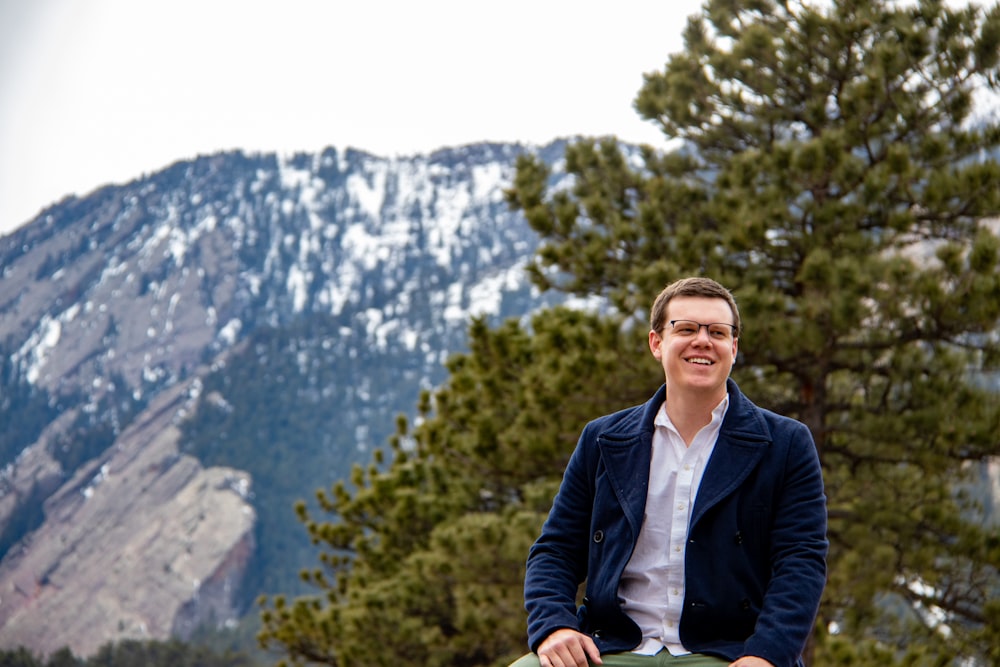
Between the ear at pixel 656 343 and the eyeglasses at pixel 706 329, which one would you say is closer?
the eyeglasses at pixel 706 329

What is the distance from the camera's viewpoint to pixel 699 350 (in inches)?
102

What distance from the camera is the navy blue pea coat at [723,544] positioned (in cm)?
243

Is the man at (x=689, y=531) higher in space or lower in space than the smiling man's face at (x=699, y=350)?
lower

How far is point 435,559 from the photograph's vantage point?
11680mm

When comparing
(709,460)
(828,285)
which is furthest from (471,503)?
(709,460)

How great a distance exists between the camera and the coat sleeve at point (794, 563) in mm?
2371

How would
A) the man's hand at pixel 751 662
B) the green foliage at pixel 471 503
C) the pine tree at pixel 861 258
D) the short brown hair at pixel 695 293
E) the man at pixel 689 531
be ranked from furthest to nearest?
the green foliage at pixel 471 503, the pine tree at pixel 861 258, the short brown hair at pixel 695 293, the man at pixel 689 531, the man's hand at pixel 751 662

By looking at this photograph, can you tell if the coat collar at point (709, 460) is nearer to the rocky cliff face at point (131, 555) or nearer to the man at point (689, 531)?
the man at point (689, 531)

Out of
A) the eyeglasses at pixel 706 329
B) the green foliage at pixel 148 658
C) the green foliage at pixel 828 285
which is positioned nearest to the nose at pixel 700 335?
the eyeglasses at pixel 706 329

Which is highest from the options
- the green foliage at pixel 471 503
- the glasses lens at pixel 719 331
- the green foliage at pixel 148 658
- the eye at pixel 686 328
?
the glasses lens at pixel 719 331

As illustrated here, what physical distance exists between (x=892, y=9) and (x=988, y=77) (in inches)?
45.9

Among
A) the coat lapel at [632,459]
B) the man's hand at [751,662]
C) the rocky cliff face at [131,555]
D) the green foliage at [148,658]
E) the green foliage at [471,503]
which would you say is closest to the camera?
the man's hand at [751,662]

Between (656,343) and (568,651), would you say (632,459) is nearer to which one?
(656,343)

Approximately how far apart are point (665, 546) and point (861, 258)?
7522 mm
